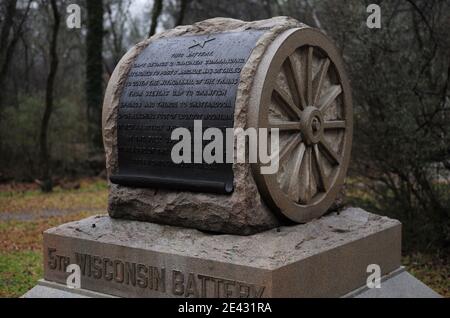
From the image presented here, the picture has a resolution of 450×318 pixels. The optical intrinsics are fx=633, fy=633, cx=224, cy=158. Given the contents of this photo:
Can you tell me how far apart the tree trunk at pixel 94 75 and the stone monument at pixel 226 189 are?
42.6 feet

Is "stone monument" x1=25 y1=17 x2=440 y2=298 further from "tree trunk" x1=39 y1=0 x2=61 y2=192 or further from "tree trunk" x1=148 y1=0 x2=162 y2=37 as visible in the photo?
"tree trunk" x1=148 y1=0 x2=162 y2=37

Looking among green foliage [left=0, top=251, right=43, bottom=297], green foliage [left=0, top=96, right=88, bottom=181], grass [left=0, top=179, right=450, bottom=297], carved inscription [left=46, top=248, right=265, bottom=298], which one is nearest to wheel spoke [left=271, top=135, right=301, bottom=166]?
carved inscription [left=46, top=248, right=265, bottom=298]

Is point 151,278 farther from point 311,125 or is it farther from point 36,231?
point 36,231

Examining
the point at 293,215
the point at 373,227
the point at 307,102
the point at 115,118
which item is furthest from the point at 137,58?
the point at 373,227

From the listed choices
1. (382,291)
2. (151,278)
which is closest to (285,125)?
(151,278)

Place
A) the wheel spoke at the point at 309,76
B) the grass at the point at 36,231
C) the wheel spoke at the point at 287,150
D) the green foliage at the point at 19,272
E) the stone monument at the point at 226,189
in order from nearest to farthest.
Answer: the stone monument at the point at 226,189
the wheel spoke at the point at 287,150
the wheel spoke at the point at 309,76
the green foliage at the point at 19,272
the grass at the point at 36,231

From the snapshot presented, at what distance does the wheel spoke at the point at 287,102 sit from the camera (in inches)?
205

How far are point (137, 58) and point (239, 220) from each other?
6.59 ft

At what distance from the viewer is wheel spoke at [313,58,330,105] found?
18.9ft

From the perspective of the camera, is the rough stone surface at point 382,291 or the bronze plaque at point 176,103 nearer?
the bronze plaque at point 176,103

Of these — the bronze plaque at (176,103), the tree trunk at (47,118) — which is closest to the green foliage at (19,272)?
the bronze plaque at (176,103)

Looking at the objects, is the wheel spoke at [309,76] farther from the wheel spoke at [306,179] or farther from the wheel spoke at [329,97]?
the wheel spoke at [306,179]

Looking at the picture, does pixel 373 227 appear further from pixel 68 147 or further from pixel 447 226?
pixel 68 147

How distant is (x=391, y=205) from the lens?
9328 mm
